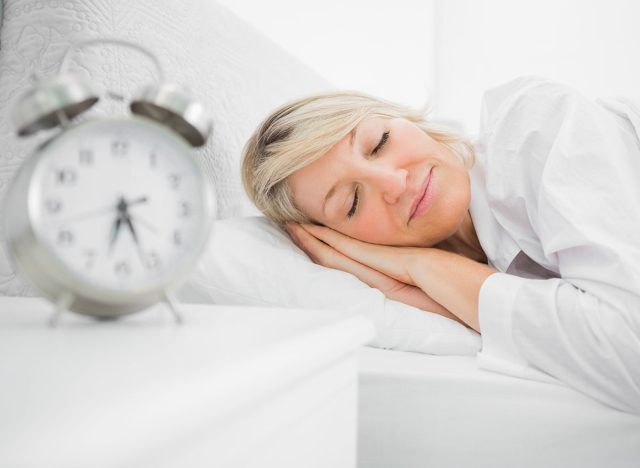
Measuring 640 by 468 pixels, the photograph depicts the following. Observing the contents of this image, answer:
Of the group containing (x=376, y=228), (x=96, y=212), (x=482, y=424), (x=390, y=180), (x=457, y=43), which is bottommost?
(x=482, y=424)

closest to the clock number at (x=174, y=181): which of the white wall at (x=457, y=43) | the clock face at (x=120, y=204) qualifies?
the clock face at (x=120, y=204)

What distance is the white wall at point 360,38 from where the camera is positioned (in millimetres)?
2191

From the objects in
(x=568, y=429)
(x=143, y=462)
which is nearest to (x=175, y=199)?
(x=143, y=462)

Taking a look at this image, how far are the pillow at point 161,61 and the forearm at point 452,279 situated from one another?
0.50m

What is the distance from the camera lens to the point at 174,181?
48 centimetres

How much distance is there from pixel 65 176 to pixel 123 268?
0.09 meters

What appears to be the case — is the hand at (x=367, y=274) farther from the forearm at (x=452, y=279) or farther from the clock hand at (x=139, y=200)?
the clock hand at (x=139, y=200)

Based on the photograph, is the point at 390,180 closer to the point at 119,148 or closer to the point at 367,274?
the point at 367,274

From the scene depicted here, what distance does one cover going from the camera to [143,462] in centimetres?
25

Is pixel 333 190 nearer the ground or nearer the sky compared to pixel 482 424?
nearer the sky

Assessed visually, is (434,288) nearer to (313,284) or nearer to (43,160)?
(313,284)

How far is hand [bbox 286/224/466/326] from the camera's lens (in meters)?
1.02

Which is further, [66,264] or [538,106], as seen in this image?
[538,106]

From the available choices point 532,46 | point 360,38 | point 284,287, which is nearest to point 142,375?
point 284,287
